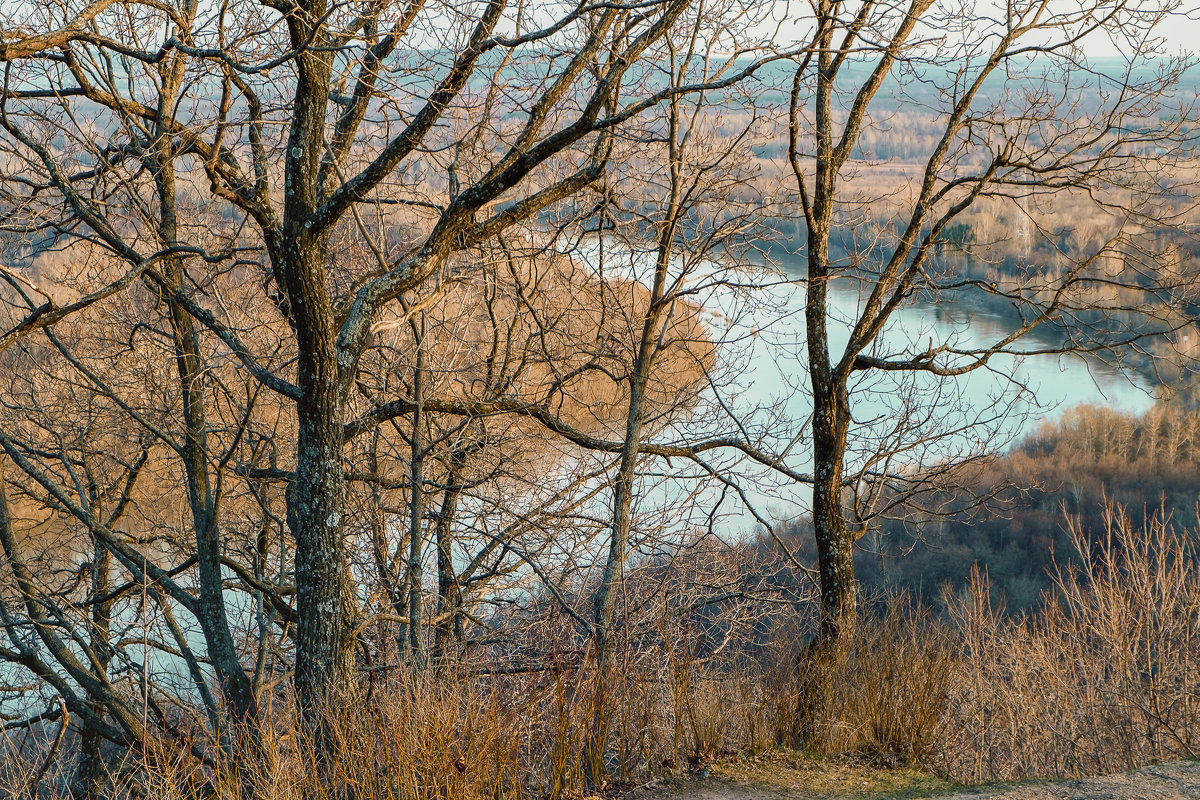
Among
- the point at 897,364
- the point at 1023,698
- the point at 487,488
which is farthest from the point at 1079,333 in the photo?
the point at 487,488

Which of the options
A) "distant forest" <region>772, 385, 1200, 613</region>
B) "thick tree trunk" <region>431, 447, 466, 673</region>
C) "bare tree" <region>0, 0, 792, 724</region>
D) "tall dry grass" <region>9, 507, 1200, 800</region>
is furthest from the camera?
"distant forest" <region>772, 385, 1200, 613</region>

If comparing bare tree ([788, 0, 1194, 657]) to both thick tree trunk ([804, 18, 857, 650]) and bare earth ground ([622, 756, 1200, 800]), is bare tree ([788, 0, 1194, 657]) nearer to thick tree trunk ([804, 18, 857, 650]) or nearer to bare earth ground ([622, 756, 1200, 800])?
thick tree trunk ([804, 18, 857, 650])

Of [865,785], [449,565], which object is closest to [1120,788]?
[865,785]

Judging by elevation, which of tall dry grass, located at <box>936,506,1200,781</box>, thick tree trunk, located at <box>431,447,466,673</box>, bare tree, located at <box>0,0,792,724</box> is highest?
bare tree, located at <box>0,0,792,724</box>

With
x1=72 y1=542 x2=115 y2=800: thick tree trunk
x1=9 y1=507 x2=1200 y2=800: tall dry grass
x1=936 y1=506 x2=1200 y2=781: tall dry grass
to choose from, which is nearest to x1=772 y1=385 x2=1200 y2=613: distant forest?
x1=936 y1=506 x2=1200 y2=781: tall dry grass

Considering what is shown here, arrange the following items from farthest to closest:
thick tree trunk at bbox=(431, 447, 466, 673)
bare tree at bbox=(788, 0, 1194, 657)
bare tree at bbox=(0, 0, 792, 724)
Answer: thick tree trunk at bbox=(431, 447, 466, 673) < bare tree at bbox=(788, 0, 1194, 657) < bare tree at bbox=(0, 0, 792, 724)

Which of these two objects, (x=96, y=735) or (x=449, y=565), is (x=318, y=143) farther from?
(x=96, y=735)

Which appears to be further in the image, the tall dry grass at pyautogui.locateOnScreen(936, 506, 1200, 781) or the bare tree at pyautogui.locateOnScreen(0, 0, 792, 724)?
the tall dry grass at pyautogui.locateOnScreen(936, 506, 1200, 781)

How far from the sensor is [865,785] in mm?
5121

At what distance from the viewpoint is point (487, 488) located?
10.4 m

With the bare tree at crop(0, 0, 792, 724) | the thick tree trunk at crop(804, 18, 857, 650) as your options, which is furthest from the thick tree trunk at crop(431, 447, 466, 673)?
the thick tree trunk at crop(804, 18, 857, 650)

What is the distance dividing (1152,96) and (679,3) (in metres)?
3.82

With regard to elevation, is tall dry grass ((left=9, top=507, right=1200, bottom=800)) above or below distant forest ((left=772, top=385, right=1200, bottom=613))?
below

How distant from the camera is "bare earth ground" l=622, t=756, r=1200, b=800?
181 inches
